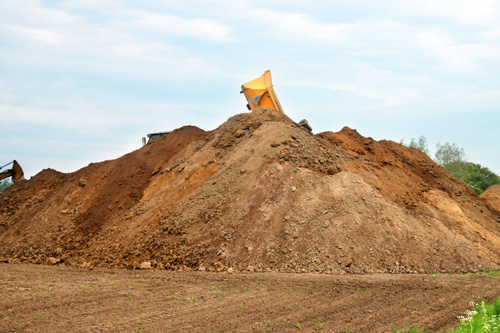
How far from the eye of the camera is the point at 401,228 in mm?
14672

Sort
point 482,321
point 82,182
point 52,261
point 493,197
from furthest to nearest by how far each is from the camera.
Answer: point 493,197
point 82,182
point 52,261
point 482,321

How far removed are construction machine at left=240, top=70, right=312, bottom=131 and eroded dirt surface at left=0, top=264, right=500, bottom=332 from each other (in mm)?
13280

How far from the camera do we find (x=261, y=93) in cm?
2403

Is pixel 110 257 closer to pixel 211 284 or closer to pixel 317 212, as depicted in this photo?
pixel 211 284

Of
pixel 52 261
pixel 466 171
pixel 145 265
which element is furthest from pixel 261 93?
pixel 466 171

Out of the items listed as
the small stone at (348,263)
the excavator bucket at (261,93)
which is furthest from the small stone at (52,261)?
the excavator bucket at (261,93)

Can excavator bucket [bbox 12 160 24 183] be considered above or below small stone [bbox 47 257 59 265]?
above

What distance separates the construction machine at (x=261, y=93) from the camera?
2392 cm

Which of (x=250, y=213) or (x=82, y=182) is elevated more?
(x=82, y=182)

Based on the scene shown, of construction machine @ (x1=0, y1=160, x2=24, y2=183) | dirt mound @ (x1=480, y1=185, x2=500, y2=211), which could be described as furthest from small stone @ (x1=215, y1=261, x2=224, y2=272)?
dirt mound @ (x1=480, y1=185, x2=500, y2=211)

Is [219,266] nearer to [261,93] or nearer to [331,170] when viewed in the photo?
[331,170]

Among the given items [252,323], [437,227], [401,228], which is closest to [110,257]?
[252,323]

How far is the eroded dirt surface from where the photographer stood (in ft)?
26.5

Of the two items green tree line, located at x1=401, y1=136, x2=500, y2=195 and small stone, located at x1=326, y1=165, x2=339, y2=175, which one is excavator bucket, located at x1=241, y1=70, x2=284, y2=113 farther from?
green tree line, located at x1=401, y1=136, x2=500, y2=195
